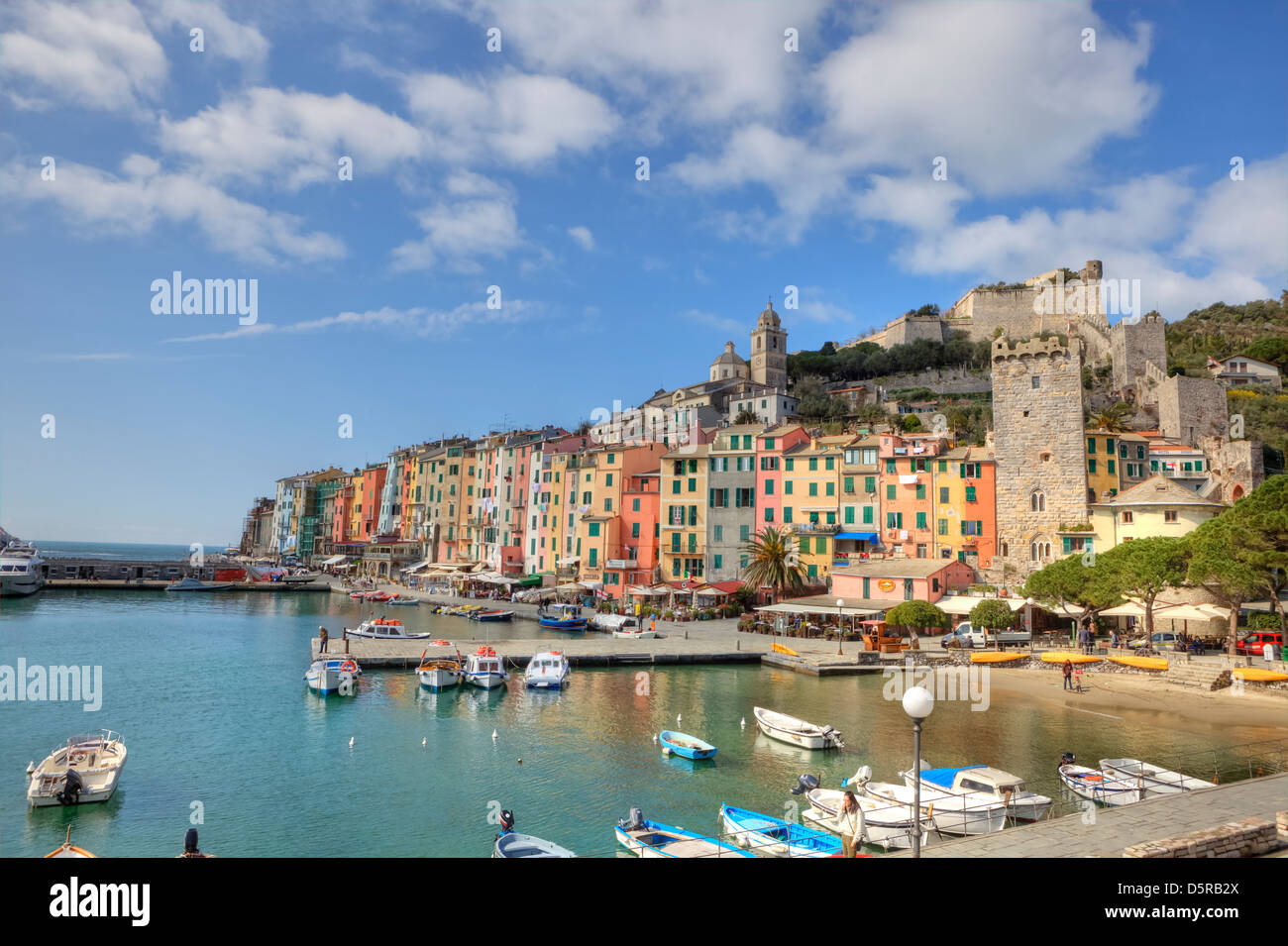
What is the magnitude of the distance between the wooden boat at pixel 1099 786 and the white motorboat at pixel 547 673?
2128 centimetres

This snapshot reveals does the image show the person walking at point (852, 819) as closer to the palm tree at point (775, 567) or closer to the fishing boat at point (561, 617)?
the palm tree at point (775, 567)

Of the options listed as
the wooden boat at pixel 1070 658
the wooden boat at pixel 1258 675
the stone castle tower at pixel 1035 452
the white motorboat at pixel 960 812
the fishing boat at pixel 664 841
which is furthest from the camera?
the stone castle tower at pixel 1035 452

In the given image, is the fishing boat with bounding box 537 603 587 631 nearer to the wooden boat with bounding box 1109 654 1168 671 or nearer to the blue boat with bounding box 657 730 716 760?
the blue boat with bounding box 657 730 716 760

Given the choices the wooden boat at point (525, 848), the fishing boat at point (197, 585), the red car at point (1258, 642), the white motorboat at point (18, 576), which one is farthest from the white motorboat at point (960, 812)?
the fishing boat at point (197, 585)

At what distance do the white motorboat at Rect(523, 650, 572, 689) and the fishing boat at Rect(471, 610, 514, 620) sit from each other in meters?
25.1

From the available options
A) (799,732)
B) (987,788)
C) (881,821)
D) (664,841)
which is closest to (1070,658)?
(799,732)

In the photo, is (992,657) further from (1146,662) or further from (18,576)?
(18,576)

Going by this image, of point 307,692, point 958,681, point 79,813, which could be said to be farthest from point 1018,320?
point 79,813

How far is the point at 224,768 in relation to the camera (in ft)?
78.0

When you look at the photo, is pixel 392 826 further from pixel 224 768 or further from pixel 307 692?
pixel 307 692

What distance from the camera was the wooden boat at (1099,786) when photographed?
20.1 metres
